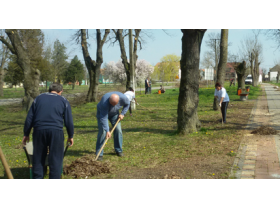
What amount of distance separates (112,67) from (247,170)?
6171 cm

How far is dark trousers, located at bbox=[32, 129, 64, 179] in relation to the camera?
4.54m

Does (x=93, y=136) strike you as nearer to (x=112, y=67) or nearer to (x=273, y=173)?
(x=273, y=173)

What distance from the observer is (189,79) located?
9.14 m


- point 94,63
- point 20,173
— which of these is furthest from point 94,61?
point 20,173

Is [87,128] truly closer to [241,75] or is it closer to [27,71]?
[27,71]

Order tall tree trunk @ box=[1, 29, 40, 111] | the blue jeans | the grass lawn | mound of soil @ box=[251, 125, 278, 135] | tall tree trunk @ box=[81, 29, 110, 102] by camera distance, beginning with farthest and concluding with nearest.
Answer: tall tree trunk @ box=[81, 29, 110, 102]
tall tree trunk @ box=[1, 29, 40, 111]
mound of soil @ box=[251, 125, 278, 135]
the blue jeans
the grass lawn

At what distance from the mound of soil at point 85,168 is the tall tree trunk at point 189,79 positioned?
4.03m

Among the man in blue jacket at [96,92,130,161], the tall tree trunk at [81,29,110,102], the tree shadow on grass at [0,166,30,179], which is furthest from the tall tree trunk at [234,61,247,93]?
the tree shadow on grass at [0,166,30,179]

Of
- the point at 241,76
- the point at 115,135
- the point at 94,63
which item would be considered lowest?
the point at 115,135

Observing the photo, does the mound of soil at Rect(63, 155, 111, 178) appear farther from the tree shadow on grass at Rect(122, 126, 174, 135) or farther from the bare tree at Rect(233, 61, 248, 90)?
the bare tree at Rect(233, 61, 248, 90)

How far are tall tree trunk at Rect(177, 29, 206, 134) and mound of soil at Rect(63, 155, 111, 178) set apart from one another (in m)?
4.03

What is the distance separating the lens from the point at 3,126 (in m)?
13.6

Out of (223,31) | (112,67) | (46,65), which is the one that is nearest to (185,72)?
(223,31)

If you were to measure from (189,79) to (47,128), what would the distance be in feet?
18.5
